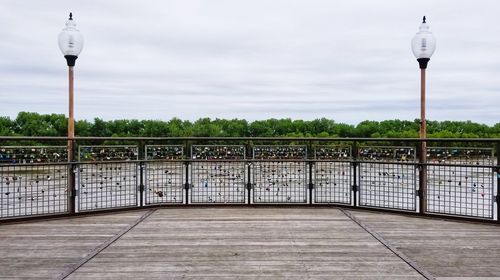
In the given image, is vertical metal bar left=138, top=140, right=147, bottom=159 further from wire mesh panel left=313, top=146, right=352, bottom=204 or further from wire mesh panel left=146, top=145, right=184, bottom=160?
wire mesh panel left=313, top=146, right=352, bottom=204

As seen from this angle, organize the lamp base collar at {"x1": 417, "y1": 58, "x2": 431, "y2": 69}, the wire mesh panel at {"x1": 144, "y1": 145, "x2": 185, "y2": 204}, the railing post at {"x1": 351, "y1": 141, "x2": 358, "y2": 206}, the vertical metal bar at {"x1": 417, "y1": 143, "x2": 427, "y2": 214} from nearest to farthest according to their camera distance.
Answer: the vertical metal bar at {"x1": 417, "y1": 143, "x2": 427, "y2": 214}
the lamp base collar at {"x1": 417, "y1": 58, "x2": 431, "y2": 69}
the railing post at {"x1": 351, "y1": 141, "x2": 358, "y2": 206}
the wire mesh panel at {"x1": 144, "y1": 145, "x2": 185, "y2": 204}

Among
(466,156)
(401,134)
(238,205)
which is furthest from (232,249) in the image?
(401,134)

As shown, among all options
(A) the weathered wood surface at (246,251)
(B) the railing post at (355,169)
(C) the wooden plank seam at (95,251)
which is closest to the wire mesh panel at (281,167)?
(B) the railing post at (355,169)

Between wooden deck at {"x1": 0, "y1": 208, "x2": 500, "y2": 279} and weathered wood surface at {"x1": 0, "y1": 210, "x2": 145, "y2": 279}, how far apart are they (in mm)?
10

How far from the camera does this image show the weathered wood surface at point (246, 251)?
155 inches

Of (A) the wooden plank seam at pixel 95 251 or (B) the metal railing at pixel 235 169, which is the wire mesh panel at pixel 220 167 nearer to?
(B) the metal railing at pixel 235 169

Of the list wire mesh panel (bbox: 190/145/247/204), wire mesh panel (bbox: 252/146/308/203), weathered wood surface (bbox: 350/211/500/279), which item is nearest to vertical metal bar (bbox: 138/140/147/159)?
wire mesh panel (bbox: 190/145/247/204)

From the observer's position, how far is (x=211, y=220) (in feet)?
20.9

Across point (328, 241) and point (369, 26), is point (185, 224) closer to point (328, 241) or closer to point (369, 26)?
point (328, 241)

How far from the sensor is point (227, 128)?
30.1 metres

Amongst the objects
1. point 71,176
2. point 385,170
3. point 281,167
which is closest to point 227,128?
point 281,167

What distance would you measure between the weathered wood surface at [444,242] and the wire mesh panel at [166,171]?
2.95 metres

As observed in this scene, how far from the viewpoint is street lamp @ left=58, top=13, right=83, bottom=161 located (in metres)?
6.91

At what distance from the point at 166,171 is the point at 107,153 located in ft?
3.23
